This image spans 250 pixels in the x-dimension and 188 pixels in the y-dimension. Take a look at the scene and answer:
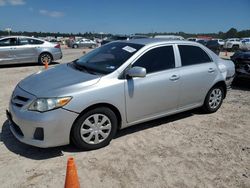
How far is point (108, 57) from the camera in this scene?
4855mm

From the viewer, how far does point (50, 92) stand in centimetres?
383

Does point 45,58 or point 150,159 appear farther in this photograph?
point 45,58

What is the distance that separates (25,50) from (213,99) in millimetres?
10034

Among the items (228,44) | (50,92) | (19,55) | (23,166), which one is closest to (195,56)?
(50,92)

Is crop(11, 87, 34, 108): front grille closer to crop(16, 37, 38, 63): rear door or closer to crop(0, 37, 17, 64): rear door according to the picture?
crop(0, 37, 17, 64): rear door

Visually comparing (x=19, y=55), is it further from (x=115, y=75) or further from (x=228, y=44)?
(x=228, y=44)

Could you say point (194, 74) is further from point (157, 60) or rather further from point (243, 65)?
point (243, 65)

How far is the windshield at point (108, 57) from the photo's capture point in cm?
448

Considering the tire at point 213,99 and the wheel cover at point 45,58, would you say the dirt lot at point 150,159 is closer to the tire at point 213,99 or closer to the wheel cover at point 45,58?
the tire at point 213,99

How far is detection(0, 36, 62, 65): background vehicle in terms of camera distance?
41.7 feet

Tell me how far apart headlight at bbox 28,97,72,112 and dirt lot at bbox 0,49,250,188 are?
748mm

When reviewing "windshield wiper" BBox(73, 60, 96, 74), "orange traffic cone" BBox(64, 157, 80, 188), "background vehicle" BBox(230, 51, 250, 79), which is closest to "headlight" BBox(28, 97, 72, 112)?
"windshield wiper" BBox(73, 60, 96, 74)

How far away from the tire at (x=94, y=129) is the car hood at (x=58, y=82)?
0.42 meters

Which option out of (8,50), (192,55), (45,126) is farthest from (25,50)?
(45,126)
